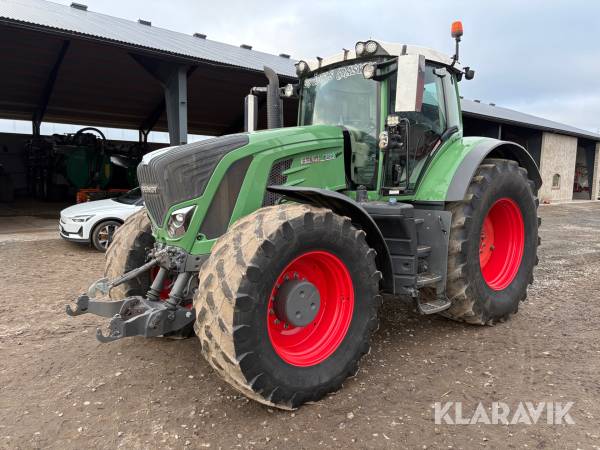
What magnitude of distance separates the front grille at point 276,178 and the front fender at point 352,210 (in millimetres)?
68

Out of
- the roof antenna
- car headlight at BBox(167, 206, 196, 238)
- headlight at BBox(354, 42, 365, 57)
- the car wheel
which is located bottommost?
the car wheel

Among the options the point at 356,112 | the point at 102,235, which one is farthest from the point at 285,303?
the point at 102,235

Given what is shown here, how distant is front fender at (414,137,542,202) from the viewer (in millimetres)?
3756

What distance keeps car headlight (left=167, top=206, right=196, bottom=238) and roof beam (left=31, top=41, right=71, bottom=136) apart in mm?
12368

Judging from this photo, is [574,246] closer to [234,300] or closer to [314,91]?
[314,91]

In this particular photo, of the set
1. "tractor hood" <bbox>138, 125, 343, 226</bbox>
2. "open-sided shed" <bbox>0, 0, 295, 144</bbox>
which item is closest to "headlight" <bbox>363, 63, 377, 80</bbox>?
"tractor hood" <bbox>138, 125, 343, 226</bbox>

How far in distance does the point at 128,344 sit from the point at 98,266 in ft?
11.7

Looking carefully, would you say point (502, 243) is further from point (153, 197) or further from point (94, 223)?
point (94, 223)

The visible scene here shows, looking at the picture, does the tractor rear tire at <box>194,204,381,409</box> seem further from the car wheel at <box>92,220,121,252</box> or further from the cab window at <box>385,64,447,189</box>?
the car wheel at <box>92,220,121,252</box>

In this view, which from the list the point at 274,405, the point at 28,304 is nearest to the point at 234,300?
the point at 274,405

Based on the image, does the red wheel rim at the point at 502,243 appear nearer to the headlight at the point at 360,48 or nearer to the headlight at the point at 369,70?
the headlight at the point at 369,70

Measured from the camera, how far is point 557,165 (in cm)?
2412

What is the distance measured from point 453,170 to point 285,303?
2025 mm

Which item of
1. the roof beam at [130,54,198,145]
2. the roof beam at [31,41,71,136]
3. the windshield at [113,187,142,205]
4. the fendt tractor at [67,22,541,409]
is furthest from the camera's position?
the roof beam at [31,41,71,136]
